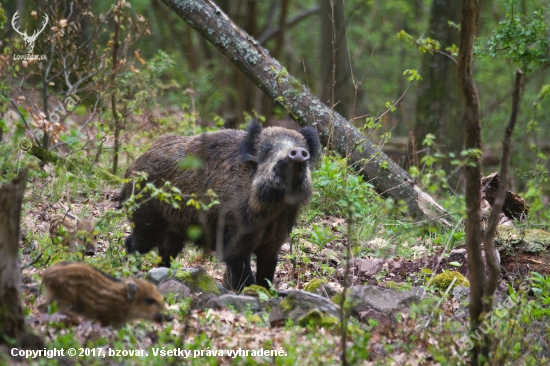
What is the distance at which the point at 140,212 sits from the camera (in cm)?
701

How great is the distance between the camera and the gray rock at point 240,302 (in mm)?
5238

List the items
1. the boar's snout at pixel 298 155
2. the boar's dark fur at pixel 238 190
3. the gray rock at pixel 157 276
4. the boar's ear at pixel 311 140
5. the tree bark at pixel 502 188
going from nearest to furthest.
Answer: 1. the tree bark at pixel 502 188
2. the gray rock at pixel 157 276
3. the boar's snout at pixel 298 155
4. the boar's dark fur at pixel 238 190
5. the boar's ear at pixel 311 140

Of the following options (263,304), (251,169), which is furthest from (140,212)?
(263,304)

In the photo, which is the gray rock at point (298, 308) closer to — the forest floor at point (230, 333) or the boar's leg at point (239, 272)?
the forest floor at point (230, 333)

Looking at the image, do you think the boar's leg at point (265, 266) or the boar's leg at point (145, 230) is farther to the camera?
the boar's leg at point (145, 230)

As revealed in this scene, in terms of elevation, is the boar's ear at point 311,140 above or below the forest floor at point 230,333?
above

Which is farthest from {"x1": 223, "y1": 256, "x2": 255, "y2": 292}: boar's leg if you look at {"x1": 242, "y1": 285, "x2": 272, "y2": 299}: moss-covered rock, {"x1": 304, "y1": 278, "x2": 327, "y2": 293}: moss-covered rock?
{"x1": 304, "y1": 278, "x2": 327, "y2": 293}: moss-covered rock

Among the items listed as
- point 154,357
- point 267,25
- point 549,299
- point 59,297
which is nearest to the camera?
point 154,357

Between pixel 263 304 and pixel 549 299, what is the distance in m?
2.81

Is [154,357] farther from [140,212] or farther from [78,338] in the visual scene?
[140,212]

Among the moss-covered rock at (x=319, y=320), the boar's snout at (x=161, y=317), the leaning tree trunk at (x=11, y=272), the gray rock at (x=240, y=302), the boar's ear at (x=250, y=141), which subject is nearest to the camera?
the leaning tree trunk at (x=11, y=272)

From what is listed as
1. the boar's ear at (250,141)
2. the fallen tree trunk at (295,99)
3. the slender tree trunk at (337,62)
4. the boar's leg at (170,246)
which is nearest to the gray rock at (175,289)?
the boar's ear at (250,141)

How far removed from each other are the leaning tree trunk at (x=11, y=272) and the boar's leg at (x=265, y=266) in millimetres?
3030

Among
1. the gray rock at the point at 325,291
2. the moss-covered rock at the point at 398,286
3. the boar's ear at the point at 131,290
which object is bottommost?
the gray rock at the point at 325,291
